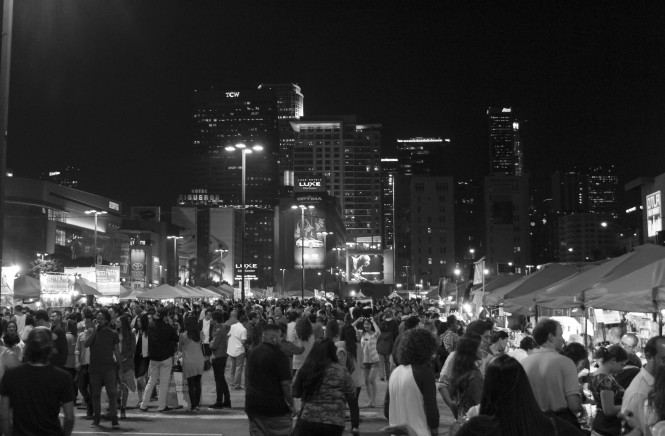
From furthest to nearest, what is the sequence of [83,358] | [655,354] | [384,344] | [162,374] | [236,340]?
[236,340] < [384,344] < [83,358] < [162,374] < [655,354]

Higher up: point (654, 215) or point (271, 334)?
point (654, 215)

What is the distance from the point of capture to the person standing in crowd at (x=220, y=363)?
50.2 feet

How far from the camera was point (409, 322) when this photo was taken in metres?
14.2

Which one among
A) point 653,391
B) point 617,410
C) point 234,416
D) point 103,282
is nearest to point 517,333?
point 234,416

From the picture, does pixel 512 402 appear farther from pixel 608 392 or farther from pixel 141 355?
pixel 141 355

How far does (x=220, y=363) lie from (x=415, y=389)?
32.8 ft

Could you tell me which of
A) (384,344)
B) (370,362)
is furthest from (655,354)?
(384,344)

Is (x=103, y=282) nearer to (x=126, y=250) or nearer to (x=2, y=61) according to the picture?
(x=2, y=61)

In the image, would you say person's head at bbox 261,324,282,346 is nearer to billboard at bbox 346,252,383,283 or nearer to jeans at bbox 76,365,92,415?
jeans at bbox 76,365,92,415

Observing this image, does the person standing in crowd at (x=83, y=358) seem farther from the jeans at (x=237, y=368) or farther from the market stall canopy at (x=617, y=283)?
the market stall canopy at (x=617, y=283)

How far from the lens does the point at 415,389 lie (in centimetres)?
646

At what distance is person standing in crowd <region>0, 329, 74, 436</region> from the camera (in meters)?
6.30

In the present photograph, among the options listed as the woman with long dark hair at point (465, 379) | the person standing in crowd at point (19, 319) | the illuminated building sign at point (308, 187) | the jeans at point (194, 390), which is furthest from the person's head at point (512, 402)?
the illuminated building sign at point (308, 187)

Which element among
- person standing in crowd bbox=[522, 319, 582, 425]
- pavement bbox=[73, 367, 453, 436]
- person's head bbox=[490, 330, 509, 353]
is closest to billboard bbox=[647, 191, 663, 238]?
pavement bbox=[73, 367, 453, 436]
